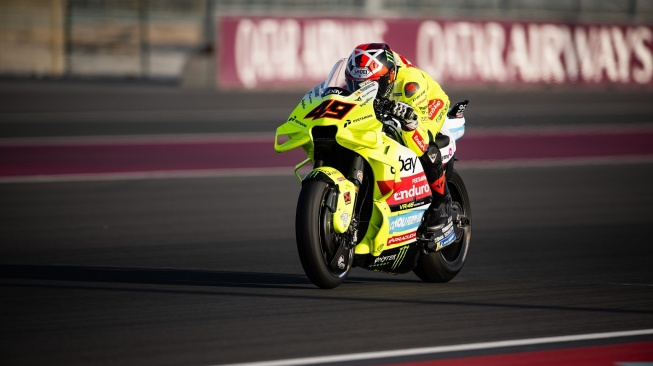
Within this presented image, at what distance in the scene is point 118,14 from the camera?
36.5 m

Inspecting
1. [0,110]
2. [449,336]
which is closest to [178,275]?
[449,336]

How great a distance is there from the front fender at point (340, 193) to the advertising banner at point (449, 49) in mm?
20390

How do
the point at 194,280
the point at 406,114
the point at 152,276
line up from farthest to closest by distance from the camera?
1. the point at 152,276
2. the point at 194,280
3. the point at 406,114

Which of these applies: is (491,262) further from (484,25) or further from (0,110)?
(484,25)

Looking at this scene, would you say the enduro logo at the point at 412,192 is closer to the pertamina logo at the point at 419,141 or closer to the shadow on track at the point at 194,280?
the pertamina logo at the point at 419,141

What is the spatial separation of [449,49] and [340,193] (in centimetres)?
2208

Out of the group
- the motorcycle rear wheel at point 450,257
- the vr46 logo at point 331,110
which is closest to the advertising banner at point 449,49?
the motorcycle rear wheel at point 450,257

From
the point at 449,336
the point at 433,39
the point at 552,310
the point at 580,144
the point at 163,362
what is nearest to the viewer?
the point at 163,362

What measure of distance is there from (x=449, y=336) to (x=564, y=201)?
23.2ft

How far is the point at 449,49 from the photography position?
29.2 m

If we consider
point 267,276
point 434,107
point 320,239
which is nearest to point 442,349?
point 320,239

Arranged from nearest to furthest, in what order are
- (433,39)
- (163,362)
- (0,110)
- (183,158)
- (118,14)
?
(163,362)
(183,158)
(0,110)
(433,39)
(118,14)

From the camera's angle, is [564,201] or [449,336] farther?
[564,201]

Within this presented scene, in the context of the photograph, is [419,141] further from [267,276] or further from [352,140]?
[267,276]
